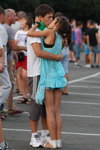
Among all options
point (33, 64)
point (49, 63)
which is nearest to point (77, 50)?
point (33, 64)

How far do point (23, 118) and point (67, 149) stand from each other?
2.93 m

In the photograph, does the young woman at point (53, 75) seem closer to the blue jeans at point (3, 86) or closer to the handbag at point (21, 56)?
the blue jeans at point (3, 86)

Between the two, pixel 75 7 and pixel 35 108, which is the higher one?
pixel 35 108

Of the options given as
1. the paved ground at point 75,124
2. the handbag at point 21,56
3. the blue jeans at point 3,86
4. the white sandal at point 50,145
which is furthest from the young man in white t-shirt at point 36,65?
the handbag at point 21,56

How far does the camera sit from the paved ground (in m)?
9.30

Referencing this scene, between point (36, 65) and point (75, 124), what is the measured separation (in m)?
2.55

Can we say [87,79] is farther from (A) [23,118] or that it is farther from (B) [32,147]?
(B) [32,147]

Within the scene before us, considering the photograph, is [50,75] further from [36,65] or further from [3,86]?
[3,86]

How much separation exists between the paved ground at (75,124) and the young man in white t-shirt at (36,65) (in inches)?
9.9

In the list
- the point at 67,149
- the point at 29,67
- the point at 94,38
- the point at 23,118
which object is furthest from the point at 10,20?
the point at 94,38

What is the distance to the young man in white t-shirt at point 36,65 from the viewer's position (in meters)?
8.76

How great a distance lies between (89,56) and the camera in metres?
28.6

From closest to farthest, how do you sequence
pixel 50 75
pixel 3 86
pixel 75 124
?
pixel 50 75, pixel 3 86, pixel 75 124

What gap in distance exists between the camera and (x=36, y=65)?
8.95 m
